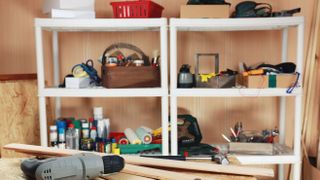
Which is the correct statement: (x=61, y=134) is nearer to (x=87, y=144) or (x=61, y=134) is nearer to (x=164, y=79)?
(x=87, y=144)

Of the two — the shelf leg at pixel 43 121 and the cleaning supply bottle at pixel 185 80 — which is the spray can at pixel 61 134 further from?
the cleaning supply bottle at pixel 185 80

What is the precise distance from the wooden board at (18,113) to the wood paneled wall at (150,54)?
23 cm

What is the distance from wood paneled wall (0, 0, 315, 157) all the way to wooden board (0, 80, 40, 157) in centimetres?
23

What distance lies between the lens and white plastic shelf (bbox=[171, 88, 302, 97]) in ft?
5.08

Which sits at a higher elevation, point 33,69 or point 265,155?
point 33,69

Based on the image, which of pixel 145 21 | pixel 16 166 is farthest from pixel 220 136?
pixel 16 166

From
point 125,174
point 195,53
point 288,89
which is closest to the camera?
point 125,174

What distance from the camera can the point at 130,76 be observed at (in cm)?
161

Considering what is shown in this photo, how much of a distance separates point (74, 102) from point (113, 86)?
504mm

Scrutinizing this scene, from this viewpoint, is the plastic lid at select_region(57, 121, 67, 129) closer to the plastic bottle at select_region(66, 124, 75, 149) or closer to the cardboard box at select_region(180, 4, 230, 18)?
Result: the plastic bottle at select_region(66, 124, 75, 149)

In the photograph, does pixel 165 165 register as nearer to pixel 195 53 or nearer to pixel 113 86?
pixel 113 86

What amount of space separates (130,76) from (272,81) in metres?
0.71

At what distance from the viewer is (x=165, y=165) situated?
993 millimetres

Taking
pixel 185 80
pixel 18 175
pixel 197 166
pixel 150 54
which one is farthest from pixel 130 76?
pixel 18 175
